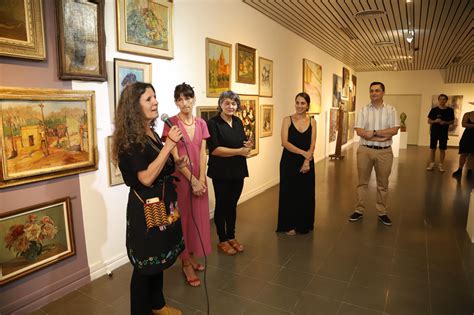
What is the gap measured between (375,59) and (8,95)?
10.6 metres

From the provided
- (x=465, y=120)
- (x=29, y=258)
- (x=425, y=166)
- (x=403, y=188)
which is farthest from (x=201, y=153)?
(x=425, y=166)

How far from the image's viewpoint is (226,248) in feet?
10.9

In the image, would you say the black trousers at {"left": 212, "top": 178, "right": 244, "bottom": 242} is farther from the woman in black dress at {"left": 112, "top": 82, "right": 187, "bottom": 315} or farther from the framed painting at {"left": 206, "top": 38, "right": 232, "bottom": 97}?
the framed painting at {"left": 206, "top": 38, "right": 232, "bottom": 97}

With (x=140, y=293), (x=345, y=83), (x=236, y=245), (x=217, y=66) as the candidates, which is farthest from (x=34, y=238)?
(x=345, y=83)

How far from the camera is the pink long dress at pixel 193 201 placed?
2637mm

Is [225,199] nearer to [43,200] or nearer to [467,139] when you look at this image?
[43,200]

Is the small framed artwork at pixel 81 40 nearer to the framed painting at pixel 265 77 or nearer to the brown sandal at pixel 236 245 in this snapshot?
the brown sandal at pixel 236 245

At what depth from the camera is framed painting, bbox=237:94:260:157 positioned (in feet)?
16.1

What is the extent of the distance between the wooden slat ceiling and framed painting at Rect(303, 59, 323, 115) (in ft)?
1.87

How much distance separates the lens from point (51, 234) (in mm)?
2471

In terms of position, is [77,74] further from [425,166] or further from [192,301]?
[425,166]

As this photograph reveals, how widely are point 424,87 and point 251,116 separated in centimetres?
1082

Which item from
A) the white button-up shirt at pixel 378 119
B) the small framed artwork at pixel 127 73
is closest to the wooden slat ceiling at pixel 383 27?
the white button-up shirt at pixel 378 119

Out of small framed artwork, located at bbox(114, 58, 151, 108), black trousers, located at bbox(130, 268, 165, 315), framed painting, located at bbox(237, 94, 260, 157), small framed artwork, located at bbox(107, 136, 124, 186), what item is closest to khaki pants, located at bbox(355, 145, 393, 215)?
framed painting, located at bbox(237, 94, 260, 157)
